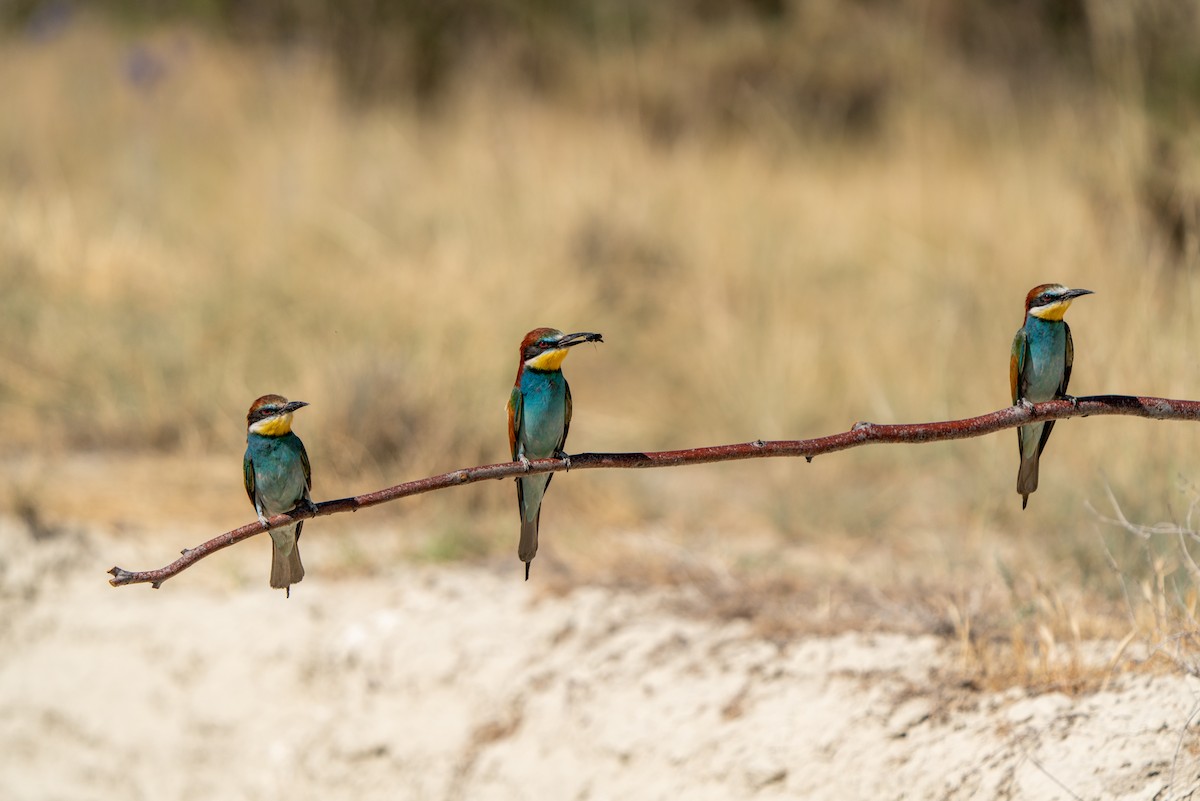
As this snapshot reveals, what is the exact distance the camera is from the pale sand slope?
2.76 m

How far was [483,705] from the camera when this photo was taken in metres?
3.70

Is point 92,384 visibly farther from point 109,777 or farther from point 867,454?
point 867,454

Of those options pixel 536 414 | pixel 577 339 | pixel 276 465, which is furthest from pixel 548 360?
pixel 276 465

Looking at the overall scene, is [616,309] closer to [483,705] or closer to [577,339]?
[483,705]

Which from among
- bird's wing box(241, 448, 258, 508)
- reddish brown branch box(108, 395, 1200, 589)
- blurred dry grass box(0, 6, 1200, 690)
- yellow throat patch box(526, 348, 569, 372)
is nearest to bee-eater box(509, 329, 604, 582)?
yellow throat patch box(526, 348, 569, 372)

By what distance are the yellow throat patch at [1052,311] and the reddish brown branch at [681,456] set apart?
4.6 inches

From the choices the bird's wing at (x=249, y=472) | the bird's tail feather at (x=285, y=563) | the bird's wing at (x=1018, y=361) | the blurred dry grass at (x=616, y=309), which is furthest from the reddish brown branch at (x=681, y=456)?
the blurred dry grass at (x=616, y=309)

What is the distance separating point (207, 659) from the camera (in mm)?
4207

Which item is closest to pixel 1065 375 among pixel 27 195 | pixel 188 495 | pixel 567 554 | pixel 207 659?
pixel 567 554

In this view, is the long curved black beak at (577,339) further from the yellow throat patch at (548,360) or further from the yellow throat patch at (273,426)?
the yellow throat patch at (273,426)

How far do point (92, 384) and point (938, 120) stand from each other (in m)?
6.91

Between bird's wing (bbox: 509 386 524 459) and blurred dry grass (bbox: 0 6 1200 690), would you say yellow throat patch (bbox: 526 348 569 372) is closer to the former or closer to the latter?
bird's wing (bbox: 509 386 524 459)

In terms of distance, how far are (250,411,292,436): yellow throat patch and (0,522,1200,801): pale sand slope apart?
1.76 m

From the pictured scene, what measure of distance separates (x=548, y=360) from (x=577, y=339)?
303mm
